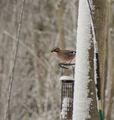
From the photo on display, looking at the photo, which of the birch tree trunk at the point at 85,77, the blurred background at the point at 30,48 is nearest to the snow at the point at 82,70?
the birch tree trunk at the point at 85,77

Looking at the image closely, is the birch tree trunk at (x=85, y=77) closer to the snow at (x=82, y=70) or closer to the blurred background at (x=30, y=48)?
the snow at (x=82, y=70)

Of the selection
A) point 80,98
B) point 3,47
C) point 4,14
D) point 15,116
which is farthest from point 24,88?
point 80,98

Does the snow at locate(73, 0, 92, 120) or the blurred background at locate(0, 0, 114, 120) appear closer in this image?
the snow at locate(73, 0, 92, 120)

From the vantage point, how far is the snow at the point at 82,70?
1577 millimetres

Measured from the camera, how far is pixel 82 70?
1.60 m

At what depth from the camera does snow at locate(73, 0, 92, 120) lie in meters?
1.58

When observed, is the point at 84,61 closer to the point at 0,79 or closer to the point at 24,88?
the point at 0,79

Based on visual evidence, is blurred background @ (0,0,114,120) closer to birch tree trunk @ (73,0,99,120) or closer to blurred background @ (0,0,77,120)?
blurred background @ (0,0,77,120)

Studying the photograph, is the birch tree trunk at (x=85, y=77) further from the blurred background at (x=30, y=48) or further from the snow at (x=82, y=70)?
the blurred background at (x=30, y=48)

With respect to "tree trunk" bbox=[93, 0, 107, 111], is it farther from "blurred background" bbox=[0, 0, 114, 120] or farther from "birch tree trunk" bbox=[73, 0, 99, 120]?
"blurred background" bbox=[0, 0, 114, 120]

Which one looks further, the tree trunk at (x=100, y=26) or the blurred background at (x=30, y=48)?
the blurred background at (x=30, y=48)

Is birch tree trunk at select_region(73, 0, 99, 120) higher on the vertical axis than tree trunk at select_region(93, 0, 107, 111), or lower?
lower

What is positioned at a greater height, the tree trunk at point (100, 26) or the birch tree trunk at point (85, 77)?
the tree trunk at point (100, 26)

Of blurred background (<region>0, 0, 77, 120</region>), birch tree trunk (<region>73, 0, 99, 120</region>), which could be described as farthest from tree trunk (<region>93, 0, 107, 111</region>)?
blurred background (<region>0, 0, 77, 120</region>)
